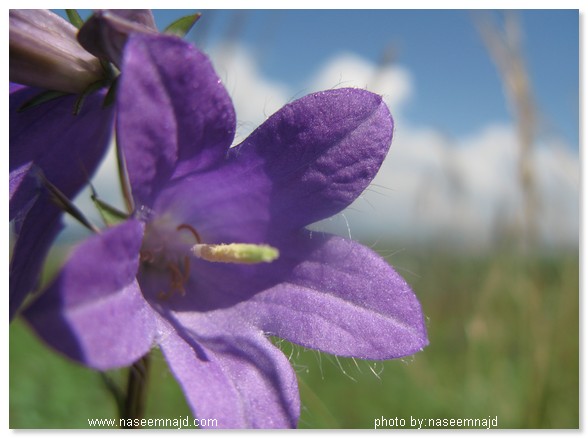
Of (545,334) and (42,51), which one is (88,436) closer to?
(42,51)

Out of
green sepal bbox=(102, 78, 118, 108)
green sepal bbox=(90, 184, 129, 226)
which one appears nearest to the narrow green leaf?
green sepal bbox=(90, 184, 129, 226)

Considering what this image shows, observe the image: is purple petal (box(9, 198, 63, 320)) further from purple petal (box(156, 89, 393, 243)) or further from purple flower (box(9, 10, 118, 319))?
purple petal (box(156, 89, 393, 243))

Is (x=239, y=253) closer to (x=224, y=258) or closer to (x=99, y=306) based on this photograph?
(x=224, y=258)

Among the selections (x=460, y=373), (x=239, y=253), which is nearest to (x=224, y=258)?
(x=239, y=253)

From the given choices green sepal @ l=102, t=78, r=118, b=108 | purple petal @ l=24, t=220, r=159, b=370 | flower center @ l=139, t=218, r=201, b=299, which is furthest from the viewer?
flower center @ l=139, t=218, r=201, b=299

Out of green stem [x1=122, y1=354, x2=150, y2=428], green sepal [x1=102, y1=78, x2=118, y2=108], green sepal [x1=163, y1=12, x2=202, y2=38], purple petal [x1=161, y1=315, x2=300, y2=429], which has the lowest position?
green stem [x1=122, y1=354, x2=150, y2=428]

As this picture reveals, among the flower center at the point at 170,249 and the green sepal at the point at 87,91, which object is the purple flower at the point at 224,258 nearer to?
the flower center at the point at 170,249

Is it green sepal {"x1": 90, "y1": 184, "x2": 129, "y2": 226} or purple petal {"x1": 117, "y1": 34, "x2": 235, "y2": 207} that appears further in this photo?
green sepal {"x1": 90, "y1": 184, "x2": 129, "y2": 226}
